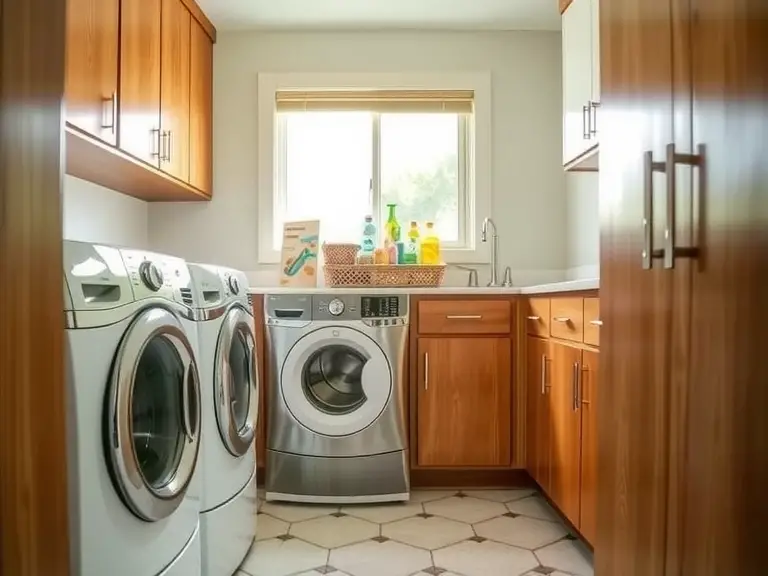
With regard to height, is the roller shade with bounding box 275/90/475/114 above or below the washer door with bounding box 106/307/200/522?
above

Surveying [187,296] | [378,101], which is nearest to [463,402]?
[187,296]

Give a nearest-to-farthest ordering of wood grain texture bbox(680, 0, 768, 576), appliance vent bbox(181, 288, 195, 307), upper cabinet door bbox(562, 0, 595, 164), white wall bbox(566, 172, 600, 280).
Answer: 1. wood grain texture bbox(680, 0, 768, 576)
2. appliance vent bbox(181, 288, 195, 307)
3. upper cabinet door bbox(562, 0, 595, 164)
4. white wall bbox(566, 172, 600, 280)

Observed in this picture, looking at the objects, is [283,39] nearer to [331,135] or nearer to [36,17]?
[331,135]

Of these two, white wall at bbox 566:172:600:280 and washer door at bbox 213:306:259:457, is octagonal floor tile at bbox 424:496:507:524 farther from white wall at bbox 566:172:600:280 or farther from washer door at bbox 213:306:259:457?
white wall at bbox 566:172:600:280

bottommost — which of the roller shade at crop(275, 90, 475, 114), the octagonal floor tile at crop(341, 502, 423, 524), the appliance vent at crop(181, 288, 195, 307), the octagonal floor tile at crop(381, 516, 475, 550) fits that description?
the octagonal floor tile at crop(341, 502, 423, 524)

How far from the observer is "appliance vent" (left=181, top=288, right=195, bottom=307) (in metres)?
1.75

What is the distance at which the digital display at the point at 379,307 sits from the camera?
9.12ft

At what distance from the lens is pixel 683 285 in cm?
95

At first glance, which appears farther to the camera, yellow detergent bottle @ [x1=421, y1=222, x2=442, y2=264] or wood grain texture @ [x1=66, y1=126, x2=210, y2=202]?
yellow detergent bottle @ [x1=421, y1=222, x2=442, y2=264]

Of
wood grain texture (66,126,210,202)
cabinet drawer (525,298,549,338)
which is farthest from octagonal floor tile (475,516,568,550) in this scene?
wood grain texture (66,126,210,202)

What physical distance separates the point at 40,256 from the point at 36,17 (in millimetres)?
305

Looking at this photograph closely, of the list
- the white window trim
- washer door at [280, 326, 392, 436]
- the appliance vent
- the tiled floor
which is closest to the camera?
the appliance vent

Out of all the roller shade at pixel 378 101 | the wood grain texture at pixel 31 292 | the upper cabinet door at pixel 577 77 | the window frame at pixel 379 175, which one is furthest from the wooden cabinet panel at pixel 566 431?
the wood grain texture at pixel 31 292

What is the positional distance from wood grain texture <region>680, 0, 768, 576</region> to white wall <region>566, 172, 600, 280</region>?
207 cm
